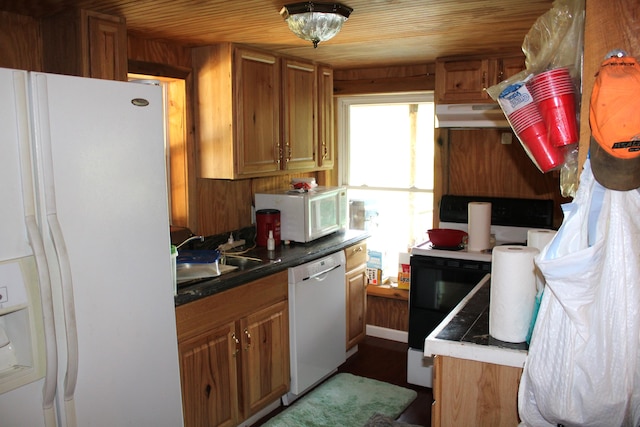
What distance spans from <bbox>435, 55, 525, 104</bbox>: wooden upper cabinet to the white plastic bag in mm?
2267

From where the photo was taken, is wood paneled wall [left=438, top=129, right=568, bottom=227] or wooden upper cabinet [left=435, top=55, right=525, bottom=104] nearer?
wooden upper cabinet [left=435, top=55, right=525, bottom=104]

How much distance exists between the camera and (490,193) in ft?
12.8

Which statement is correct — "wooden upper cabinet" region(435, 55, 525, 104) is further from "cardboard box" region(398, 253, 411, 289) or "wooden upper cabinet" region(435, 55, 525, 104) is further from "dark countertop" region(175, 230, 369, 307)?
"cardboard box" region(398, 253, 411, 289)

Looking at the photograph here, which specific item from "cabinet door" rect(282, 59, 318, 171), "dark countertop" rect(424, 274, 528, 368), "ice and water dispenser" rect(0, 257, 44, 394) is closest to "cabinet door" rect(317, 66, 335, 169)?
"cabinet door" rect(282, 59, 318, 171)

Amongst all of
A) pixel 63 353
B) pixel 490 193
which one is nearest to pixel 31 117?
pixel 63 353

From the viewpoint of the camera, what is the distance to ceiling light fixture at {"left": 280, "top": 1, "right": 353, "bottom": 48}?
7.30 feet

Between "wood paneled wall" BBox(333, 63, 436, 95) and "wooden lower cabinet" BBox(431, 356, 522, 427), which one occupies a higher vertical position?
"wood paneled wall" BBox(333, 63, 436, 95)

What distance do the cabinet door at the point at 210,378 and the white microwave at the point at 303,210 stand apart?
2.99 ft

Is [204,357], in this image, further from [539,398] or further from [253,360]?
[539,398]

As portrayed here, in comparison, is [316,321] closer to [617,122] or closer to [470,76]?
[470,76]

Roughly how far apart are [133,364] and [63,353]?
33cm

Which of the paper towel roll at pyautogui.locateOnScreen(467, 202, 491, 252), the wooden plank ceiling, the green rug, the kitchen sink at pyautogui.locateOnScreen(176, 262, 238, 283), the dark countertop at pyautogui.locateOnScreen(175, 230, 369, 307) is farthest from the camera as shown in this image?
the paper towel roll at pyautogui.locateOnScreen(467, 202, 491, 252)

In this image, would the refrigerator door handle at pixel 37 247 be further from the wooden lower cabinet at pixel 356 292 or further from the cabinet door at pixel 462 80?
the cabinet door at pixel 462 80

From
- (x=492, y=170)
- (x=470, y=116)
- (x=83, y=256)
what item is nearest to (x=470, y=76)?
(x=470, y=116)
